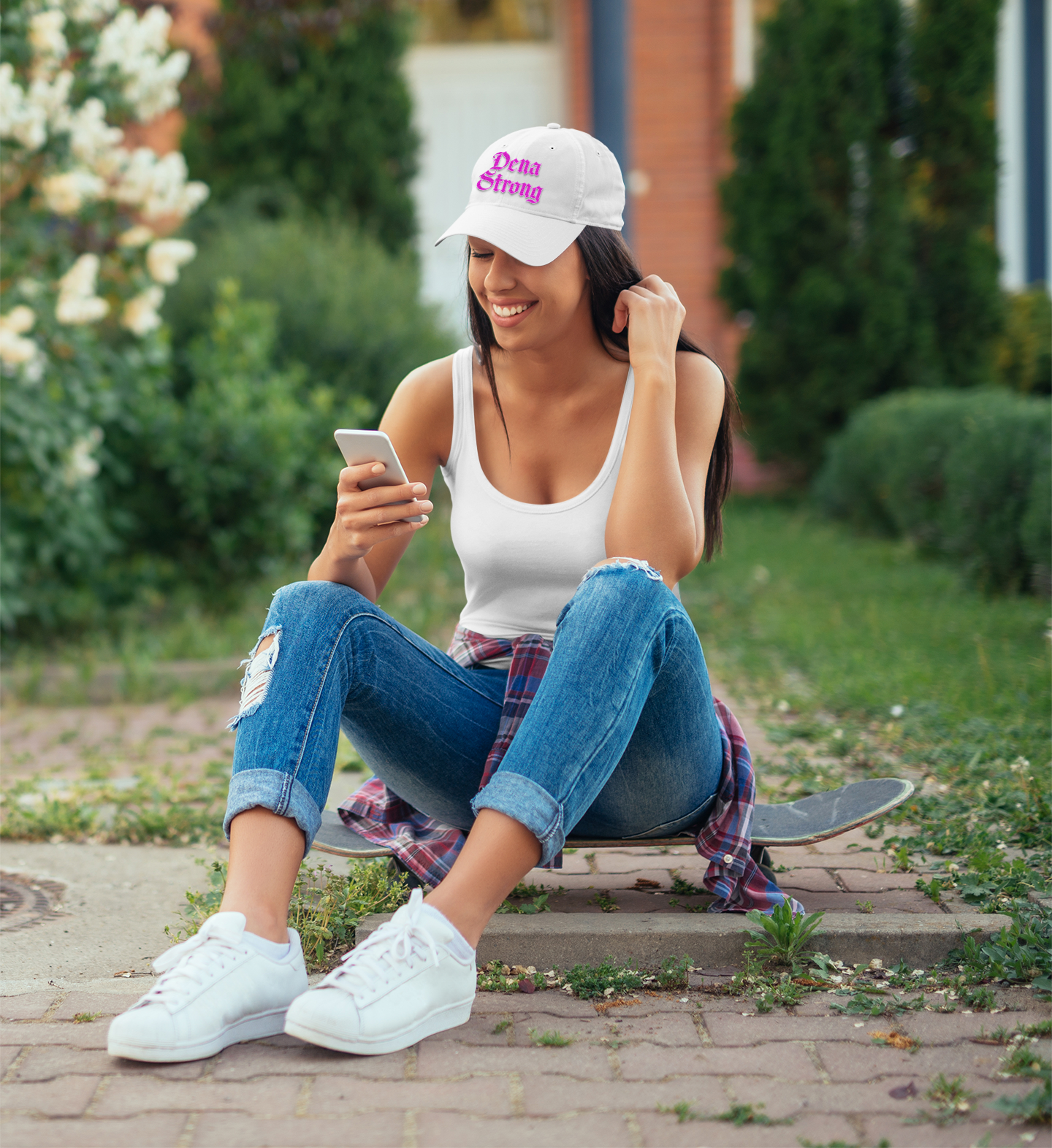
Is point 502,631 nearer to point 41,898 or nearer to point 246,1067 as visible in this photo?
point 246,1067

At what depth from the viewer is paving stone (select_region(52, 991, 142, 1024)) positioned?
7.25 feet

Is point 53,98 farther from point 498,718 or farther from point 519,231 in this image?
point 498,718

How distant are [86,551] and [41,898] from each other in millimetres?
3304

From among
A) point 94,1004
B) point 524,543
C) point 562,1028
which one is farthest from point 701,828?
point 94,1004

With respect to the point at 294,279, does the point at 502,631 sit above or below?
below

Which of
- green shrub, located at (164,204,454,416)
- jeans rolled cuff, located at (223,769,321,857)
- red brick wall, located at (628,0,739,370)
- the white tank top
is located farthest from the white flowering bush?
red brick wall, located at (628,0,739,370)

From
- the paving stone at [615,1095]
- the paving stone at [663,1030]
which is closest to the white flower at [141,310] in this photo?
the paving stone at [663,1030]

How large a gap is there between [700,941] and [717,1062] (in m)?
0.39

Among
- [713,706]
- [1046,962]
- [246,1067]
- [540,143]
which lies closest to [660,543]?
[713,706]

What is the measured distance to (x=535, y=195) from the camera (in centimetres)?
245

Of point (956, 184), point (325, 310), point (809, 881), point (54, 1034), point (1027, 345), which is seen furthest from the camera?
point (1027, 345)

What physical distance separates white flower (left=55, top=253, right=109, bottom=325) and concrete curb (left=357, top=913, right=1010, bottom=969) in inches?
141

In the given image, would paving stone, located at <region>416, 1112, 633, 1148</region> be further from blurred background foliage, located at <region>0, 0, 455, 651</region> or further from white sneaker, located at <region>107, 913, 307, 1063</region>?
blurred background foliage, located at <region>0, 0, 455, 651</region>

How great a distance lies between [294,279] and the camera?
307 inches
